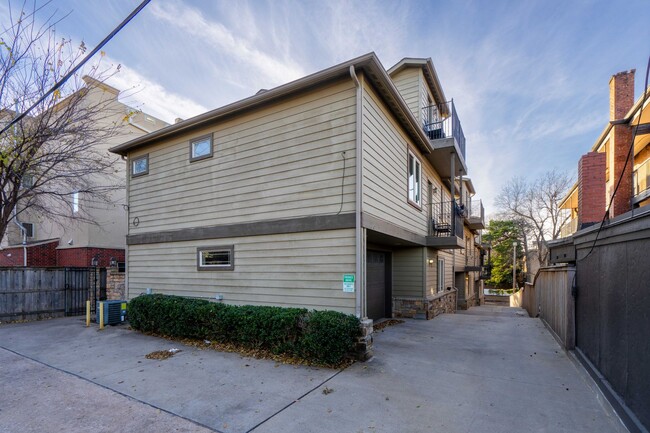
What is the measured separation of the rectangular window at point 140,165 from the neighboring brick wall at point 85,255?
6.21 metres

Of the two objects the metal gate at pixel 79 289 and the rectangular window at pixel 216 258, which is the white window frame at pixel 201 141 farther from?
the metal gate at pixel 79 289

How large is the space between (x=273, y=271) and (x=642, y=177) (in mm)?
8120

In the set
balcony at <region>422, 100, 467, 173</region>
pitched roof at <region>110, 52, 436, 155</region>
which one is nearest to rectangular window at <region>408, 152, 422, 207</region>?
pitched roof at <region>110, 52, 436, 155</region>

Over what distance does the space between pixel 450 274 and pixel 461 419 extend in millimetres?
13060

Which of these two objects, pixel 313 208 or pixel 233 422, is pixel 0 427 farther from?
pixel 313 208

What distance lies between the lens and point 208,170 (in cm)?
909

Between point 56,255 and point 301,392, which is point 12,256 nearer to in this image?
point 56,255

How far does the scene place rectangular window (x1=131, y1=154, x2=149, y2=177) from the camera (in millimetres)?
10652

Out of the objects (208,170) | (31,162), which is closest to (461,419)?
(208,170)

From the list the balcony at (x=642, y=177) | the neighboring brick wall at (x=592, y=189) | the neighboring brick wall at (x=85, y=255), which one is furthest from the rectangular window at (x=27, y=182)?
the balcony at (x=642, y=177)

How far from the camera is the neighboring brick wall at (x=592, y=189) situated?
22.5ft

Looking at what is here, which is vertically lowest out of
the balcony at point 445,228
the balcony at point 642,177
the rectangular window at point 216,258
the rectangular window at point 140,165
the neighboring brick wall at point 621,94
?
the rectangular window at point 216,258

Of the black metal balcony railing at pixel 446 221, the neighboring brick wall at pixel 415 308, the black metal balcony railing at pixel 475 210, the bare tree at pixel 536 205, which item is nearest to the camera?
the neighboring brick wall at pixel 415 308

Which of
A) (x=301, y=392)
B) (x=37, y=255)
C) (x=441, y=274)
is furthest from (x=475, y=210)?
(x=37, y=255)
